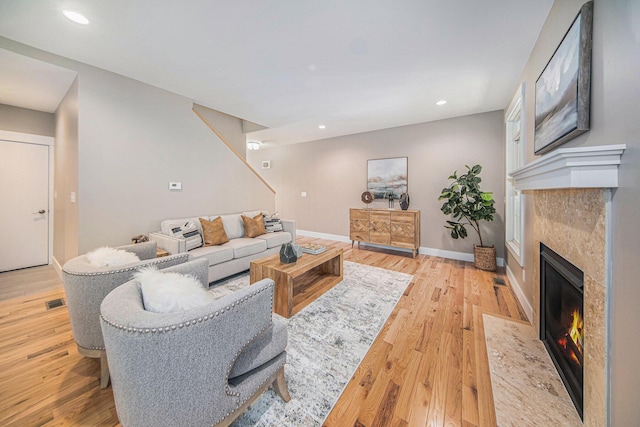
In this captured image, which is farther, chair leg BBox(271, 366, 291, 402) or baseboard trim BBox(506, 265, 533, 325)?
baseboard trim BBox(506, 265, 533, 325)

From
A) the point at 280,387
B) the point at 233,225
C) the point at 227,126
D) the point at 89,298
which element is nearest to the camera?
the point at 280,387

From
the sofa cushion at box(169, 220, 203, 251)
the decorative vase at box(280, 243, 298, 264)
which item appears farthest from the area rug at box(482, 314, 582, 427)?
the sofa cushion at box(169, 220, 203, 251)

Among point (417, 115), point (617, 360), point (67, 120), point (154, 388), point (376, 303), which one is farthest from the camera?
point (417, 115)

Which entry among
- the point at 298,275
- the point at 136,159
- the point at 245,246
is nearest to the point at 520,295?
the point at 298,275

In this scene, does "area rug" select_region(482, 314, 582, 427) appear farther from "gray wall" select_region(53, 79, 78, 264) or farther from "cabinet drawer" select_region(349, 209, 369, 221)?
"gray wall" select_region(53, 79, 78, 264)

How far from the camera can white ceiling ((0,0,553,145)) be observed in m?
1.75

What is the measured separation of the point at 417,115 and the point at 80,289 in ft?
15.5

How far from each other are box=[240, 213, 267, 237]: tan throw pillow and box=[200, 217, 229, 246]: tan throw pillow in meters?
0.46

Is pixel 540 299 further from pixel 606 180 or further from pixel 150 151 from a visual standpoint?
pixel 150 151

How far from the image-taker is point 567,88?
4.49 ft

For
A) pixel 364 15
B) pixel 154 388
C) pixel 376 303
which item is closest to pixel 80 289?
pixel 154 388

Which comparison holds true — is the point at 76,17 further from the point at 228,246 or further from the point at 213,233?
the point at 228,246

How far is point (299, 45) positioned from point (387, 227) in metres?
3.36

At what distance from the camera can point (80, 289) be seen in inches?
56.2
